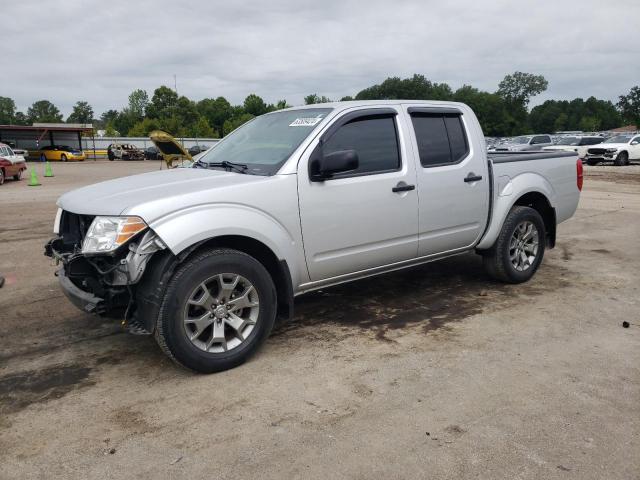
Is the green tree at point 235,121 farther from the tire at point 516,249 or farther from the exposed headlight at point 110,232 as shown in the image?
the exposed headlight at point 110,232

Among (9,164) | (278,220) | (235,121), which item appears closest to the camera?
(278,220)

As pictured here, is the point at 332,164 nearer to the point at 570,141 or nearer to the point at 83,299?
the point at 83,299

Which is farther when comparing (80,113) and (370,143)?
(80,113)

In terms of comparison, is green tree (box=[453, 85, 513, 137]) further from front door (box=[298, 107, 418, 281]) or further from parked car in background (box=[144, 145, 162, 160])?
front door (box=[298, 107, 418, 281])

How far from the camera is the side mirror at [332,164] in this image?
12.9 feet

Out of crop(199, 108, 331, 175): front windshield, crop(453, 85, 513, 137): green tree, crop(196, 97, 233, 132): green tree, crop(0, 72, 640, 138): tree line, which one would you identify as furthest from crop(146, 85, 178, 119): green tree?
crop(199, 108, 331, 175): front windshield

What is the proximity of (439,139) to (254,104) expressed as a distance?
11011cm

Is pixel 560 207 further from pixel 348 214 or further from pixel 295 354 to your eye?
pixel 295 354

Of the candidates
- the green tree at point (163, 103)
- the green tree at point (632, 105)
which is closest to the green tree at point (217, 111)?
the green tree at point (163, 103)

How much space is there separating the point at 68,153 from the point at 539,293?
50564mm

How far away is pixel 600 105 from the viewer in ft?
440

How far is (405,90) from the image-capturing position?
378 feet

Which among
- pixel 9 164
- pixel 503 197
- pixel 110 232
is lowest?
pixel 503 197

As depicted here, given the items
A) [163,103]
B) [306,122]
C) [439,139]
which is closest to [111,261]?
[306,122]
